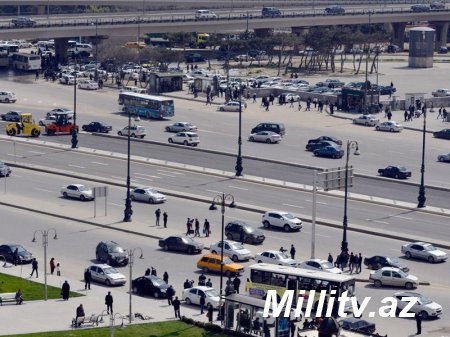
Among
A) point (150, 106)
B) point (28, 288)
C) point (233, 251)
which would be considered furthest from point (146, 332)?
point (150, 106)

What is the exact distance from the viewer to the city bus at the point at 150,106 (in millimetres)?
112688

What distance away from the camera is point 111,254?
68.2 m

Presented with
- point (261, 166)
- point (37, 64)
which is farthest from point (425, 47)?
point (261, 166)

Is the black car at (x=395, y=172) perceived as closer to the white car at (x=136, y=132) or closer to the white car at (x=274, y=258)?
the white car at (x=136, y=132)

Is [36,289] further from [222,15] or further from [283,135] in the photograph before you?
[222,15]

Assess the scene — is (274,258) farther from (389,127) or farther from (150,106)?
(150,106)

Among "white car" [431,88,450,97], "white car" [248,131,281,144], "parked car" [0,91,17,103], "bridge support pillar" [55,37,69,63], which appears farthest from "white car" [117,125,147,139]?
"bridge support pillar" [55,37,69,63]

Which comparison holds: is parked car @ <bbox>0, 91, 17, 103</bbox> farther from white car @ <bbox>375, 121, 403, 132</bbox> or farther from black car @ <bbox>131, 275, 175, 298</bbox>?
black car @ <bbox>131, 275, 175, 298</bbox>

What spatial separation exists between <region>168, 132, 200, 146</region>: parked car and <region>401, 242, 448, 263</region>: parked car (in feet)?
108

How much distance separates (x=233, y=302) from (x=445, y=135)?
2080 inches

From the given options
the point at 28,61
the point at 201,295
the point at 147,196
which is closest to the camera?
the point at 201,295

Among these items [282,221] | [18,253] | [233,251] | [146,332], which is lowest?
[146,332]

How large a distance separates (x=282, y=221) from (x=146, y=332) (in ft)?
64.8

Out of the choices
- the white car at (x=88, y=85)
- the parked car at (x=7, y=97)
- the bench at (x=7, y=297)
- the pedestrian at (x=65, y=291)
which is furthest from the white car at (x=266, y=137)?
the bench at (x=7, y=297)
